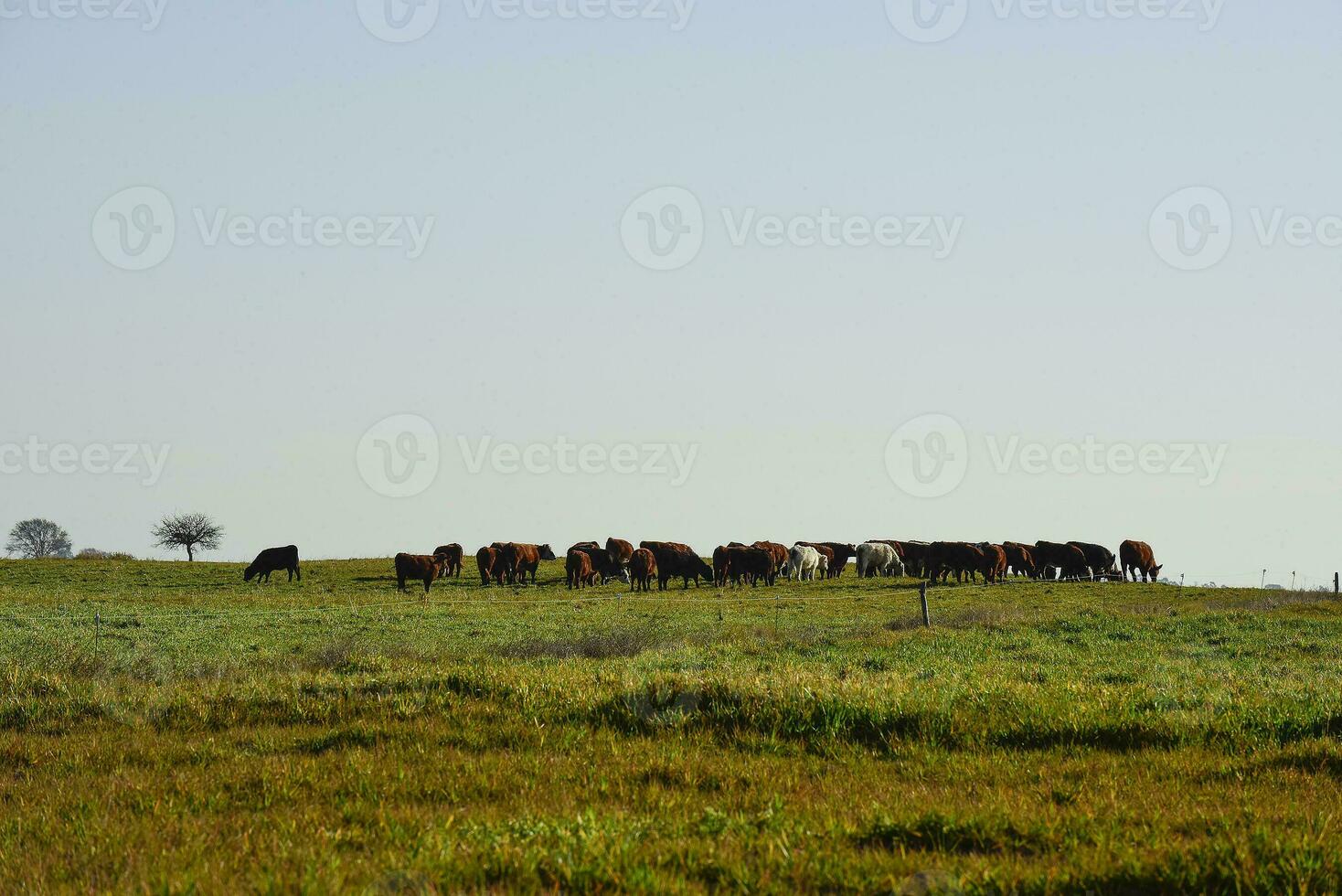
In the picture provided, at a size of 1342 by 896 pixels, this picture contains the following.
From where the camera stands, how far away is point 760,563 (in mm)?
59969

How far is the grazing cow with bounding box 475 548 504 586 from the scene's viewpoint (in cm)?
5859

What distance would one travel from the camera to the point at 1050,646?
22.4 m

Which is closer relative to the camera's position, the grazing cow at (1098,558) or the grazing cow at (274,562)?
the grazing cow at (274,562)

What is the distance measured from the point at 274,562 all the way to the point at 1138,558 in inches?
2030

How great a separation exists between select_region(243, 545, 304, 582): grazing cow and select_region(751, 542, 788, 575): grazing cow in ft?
89.1

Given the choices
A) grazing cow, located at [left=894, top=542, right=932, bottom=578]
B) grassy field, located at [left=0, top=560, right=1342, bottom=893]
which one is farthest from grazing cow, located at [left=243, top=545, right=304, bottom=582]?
grassy field, located at [left=0, top=560, right=1342, bottom=893]

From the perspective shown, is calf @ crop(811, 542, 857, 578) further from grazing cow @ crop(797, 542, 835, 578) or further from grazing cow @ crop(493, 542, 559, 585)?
grazing cow @ crop(493, 542, 559, 585)

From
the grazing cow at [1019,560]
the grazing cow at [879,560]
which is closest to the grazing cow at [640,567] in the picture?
the grazing cow at [879,560]

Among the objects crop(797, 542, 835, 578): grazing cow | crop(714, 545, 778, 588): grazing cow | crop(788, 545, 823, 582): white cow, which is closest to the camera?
crop(714, 545, 778, 588): grazing cow

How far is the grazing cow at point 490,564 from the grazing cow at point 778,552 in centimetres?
1676

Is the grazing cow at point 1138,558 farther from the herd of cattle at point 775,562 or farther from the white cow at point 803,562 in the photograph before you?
the white cow at point 803,562

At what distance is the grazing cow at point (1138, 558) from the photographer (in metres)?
67.8

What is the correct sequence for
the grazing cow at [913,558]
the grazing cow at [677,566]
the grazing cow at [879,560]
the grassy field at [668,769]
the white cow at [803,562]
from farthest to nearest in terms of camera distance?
1. the grazing cow at [913,558]
2. the grazing cow at [879,560]
3. the white cow at [803,562]
4. the grazing cow at [677,566]
5. the grassy field at [668,769]

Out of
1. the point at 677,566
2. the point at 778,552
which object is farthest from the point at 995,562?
the point at 677,566
